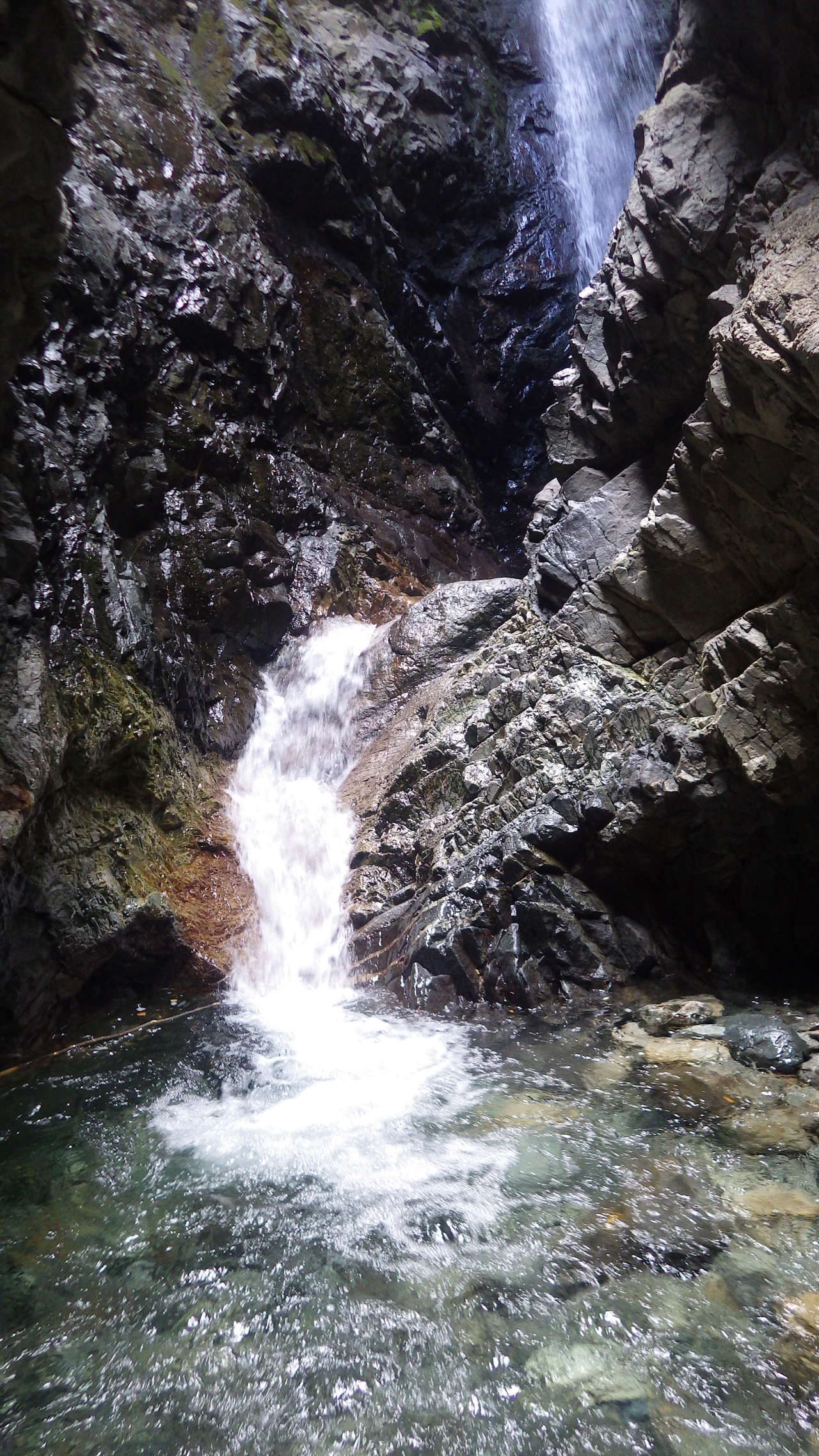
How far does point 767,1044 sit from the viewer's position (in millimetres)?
5141

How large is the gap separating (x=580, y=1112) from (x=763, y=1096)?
3.51 ft

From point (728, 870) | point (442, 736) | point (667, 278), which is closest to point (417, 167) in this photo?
point (667, 278)

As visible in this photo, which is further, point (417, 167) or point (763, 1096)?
point (417, 167)

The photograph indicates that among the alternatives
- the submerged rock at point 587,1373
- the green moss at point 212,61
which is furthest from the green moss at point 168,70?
the submerged rock at point 587,1373

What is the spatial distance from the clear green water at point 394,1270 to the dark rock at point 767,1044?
82 centimetres

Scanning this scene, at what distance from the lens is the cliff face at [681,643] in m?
5.52

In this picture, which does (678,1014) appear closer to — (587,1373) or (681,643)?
(681,643)

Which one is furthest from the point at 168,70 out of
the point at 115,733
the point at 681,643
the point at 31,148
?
the point at 681,643

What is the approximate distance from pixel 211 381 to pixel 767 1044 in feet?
40.3

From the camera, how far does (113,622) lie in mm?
8570

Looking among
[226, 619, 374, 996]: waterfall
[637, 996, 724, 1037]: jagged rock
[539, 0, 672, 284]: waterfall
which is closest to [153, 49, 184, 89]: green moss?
[226, 619, 374, 996]: waterfall

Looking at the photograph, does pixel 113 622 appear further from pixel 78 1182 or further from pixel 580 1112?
pixel 580 1112

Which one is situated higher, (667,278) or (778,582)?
(667,278)

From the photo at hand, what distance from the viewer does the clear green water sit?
266 centimetres
